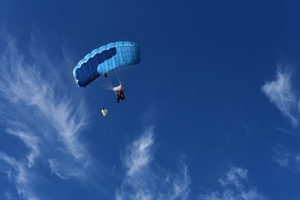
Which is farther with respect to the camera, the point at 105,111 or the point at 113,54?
the point at 105,111

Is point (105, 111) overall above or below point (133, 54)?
below

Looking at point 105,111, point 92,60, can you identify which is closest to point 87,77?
point 92,60

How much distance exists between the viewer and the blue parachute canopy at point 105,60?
168 feet

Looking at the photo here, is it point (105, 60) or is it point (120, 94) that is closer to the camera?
point (105, 60)

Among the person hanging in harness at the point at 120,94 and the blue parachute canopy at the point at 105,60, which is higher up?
the blue parachute canopy at the point at 105,60

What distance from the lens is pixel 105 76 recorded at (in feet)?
176

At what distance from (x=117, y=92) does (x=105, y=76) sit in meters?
3.08

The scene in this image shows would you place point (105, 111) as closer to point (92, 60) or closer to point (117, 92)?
point (117, 92)

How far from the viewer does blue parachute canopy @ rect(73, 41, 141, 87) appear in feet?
168

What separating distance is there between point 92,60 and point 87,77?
259 centimetres

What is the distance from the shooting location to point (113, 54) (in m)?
51.3

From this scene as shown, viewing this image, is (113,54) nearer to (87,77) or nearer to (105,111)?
(87,77)

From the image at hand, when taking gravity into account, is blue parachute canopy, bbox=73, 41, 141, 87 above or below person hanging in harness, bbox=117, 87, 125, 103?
above

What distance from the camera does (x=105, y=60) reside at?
51500mm
